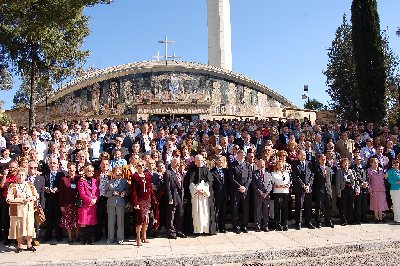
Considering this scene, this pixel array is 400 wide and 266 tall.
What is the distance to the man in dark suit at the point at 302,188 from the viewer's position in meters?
10.1

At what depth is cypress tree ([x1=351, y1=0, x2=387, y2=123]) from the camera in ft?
80.6

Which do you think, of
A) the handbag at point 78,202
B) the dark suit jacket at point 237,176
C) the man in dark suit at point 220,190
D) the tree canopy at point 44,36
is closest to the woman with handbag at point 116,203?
the handbag at point 78,202

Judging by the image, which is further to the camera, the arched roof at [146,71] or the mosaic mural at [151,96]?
the arched roof at [146,71]

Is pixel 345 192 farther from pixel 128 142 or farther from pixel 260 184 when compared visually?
pixel 128 142

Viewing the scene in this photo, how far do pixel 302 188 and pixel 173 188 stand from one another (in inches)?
129

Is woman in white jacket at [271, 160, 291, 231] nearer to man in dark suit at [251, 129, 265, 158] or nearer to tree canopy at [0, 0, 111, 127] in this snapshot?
man in dark suit at [251, 129, 265, 158]

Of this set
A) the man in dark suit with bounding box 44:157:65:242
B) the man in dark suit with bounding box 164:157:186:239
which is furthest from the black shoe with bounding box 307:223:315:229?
the man in dark suit with bounding box 44:157:65:242

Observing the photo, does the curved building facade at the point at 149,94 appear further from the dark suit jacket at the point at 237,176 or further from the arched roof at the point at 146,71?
the dark suit jacket at the point at 237,176

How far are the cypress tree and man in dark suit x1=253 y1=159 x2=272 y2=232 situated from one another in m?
17.3

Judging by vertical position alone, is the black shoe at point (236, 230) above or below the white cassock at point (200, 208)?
below

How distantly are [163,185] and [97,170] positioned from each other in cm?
166

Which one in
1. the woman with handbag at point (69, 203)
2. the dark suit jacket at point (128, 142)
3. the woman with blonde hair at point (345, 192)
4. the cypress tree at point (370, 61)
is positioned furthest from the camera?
the cypress tree at point (370, 61)

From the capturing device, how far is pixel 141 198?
8688 mm

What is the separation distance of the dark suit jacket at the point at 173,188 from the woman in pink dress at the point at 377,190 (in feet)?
17.6
